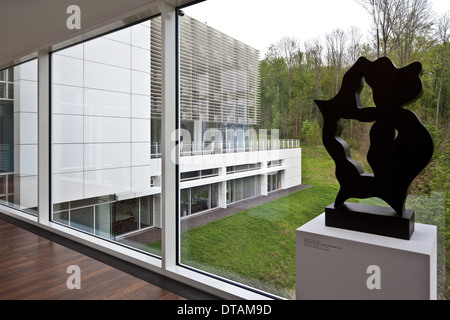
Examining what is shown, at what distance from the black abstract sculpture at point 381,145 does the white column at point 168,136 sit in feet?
4.57

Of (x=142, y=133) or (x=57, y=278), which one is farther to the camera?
(x=142, y=133)

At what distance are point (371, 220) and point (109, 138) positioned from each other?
2934 millimetres

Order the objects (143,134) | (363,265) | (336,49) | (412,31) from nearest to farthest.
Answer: (363,265), (412,31), (336,49), (143,134)

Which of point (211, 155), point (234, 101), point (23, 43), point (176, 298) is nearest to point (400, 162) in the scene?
point (234, 101)

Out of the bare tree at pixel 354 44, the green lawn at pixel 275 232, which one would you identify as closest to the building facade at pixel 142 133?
the green lawn at pixel 275 232

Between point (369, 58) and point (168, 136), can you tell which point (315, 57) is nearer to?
point (369, 58)

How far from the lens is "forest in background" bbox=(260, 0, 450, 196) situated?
5.85ft

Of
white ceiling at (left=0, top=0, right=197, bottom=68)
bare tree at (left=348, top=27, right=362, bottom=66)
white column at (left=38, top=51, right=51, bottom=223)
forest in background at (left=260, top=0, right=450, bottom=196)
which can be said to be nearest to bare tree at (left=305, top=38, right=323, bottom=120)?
forest in background at (left=260, top=0, right=450, bottom=196)

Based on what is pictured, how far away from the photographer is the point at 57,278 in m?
2.71

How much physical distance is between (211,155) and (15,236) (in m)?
2.87

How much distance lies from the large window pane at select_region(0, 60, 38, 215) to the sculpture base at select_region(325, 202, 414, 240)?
4.35m

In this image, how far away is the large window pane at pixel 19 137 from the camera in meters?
4.63

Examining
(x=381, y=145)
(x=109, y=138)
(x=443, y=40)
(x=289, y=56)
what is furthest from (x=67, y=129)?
(x=443, y=40)

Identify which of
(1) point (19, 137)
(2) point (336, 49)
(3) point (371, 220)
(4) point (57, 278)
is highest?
(2) point (336, 49)
